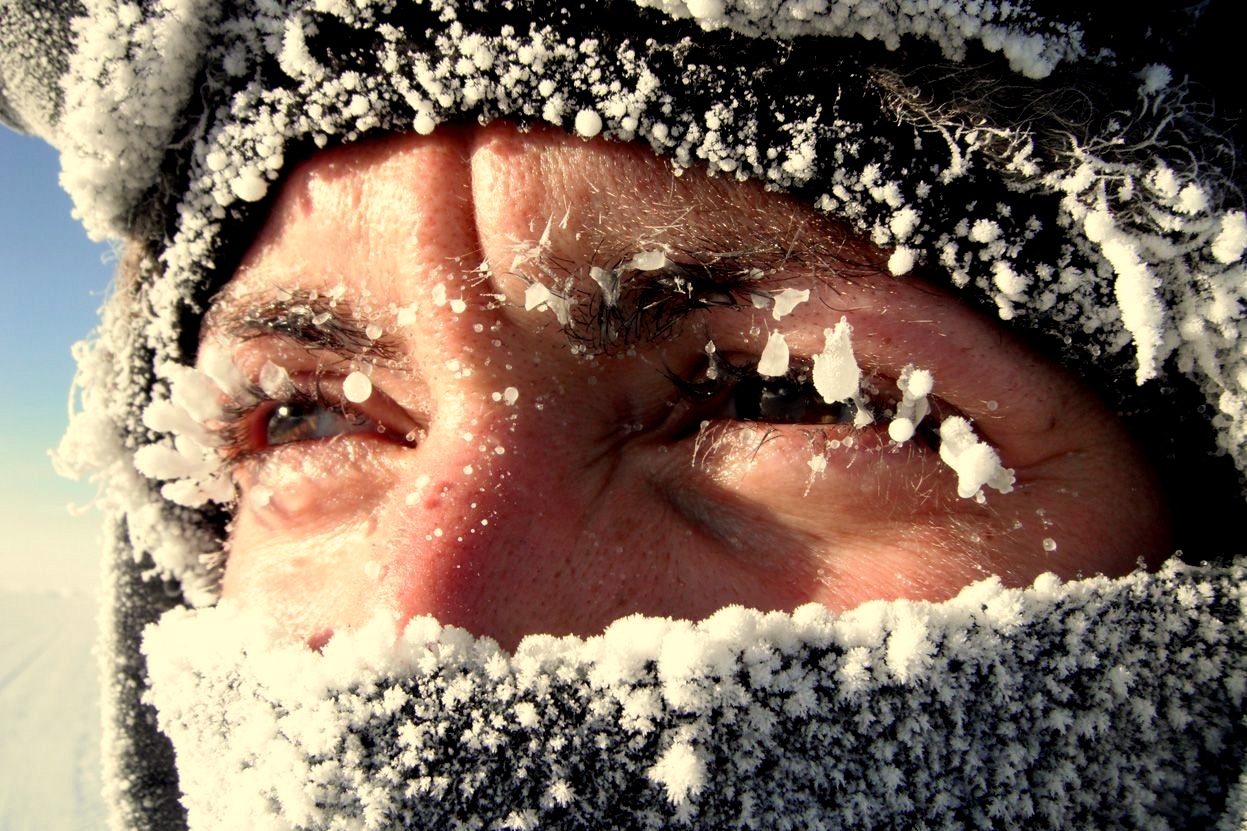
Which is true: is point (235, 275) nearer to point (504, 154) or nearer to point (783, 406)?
point (504, 154)

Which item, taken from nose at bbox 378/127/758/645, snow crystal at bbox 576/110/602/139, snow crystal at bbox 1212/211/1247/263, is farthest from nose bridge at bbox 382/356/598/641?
snow crystal at bbox 1212/211/1247/263

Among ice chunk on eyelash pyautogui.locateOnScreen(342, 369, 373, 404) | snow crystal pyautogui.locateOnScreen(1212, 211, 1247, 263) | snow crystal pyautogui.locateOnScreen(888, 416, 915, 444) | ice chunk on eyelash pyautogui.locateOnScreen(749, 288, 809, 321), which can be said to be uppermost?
snow crystal pyautogui.locateOnScreen(1212, 211, 1247, 263)

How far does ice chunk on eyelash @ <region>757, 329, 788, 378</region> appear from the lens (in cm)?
93

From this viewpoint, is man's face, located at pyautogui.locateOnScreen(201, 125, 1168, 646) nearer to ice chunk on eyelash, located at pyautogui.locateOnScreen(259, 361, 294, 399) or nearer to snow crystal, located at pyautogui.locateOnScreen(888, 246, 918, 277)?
snow crystal, located at pyautogui.locateOnScreen(888, 246, 918, 277)

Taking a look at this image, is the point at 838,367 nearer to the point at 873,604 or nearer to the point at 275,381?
the point at 873,604

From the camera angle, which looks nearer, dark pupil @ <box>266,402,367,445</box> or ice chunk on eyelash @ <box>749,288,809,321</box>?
ice chunk on eyelash @ <box>749,288,809,321</box>

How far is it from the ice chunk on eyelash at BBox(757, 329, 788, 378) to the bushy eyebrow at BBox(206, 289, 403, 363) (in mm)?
488

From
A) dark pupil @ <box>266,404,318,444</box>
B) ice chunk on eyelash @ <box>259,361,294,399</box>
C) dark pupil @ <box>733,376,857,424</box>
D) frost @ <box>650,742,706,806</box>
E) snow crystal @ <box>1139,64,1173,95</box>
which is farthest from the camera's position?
dark pupil @ <box>266,404,318,444</box>

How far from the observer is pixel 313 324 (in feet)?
3.66

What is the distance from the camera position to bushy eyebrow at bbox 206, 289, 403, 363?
3.50 feet

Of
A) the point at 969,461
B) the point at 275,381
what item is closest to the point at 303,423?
the point at 275,381

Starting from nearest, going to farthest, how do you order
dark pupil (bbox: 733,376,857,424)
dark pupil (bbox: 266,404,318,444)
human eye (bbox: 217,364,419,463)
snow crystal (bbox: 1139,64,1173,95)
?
1. snow crystal (bbox: 1139,64,1173,95)
2. dark pupil (bbox: 733,376,857,424)
3. human eye (bbox: 217,364,419,463)
4. dark pupil (bbox: 266,404,318,444)

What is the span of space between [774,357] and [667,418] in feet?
0.54

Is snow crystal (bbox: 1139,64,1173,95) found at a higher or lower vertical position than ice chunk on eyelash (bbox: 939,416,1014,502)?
higher
